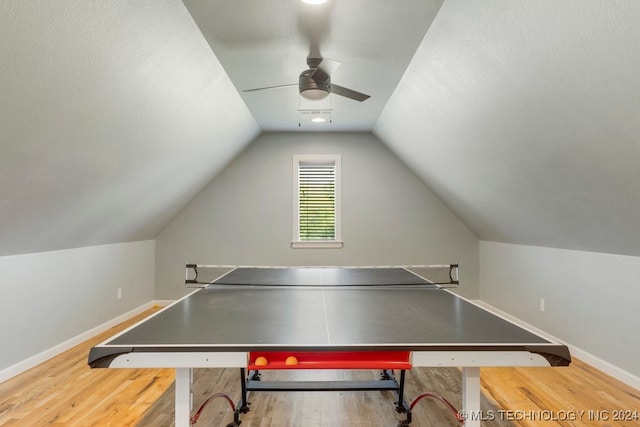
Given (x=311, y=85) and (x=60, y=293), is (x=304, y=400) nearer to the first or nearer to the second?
(x=311, y=85)

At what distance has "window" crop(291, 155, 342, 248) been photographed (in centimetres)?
533

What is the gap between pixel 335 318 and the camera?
1.73 metres

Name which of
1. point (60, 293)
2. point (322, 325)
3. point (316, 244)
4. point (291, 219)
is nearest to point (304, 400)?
point (322, 325)

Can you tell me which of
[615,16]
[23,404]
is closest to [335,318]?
[615,16]

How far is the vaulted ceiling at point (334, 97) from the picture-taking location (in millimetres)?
1743

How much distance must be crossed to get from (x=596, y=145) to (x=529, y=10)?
0.85 metres

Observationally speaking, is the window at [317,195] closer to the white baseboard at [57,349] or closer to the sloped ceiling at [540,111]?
the sloped ceiling at [540,111]

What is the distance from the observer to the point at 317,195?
5383 millimetres

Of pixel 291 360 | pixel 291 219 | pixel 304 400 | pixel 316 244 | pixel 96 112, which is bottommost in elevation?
pixel 304 400

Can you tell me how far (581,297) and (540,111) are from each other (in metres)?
1.89

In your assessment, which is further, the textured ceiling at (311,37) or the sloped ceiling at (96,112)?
the textured ceiling at (311,37)

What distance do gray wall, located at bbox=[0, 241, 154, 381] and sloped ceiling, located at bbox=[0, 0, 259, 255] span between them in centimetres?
16

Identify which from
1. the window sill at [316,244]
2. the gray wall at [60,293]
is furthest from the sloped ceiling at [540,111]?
the gray wall at [60,293]

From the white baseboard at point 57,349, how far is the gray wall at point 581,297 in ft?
14.5
